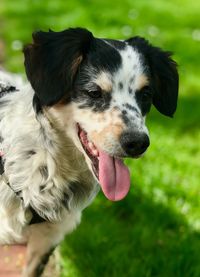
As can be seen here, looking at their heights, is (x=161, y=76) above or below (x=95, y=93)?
below

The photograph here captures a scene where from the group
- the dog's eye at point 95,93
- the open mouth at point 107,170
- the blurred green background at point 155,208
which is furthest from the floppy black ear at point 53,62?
the blurred green background at point 155,208

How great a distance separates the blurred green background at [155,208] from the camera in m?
3.94

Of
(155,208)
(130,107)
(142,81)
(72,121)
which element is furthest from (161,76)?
(155,208)

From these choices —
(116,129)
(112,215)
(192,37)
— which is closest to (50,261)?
(112,215)

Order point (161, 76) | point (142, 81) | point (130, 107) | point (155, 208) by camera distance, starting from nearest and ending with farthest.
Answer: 1. point (130, 107)
2. point (142, 81)
3. point (161, 76)
4. point (155, 208)

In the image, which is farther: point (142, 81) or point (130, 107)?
point (142, 81)

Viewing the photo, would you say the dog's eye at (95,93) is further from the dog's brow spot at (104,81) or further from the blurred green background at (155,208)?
the blurred green background at (155,208)

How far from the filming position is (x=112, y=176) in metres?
3.11

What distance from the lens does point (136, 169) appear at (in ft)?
16.2

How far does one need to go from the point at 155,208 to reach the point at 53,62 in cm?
175

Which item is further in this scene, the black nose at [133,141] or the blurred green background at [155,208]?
the blurred green background at [155,208]

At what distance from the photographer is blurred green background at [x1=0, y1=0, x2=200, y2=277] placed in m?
3.94

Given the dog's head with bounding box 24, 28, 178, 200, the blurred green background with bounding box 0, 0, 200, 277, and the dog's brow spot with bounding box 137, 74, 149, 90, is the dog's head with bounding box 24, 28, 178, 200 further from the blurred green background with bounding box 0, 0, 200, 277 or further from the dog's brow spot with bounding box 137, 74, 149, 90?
the blurred green background with bounding box 0, 0, 200, 277

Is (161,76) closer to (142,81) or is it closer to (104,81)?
(142,81)
